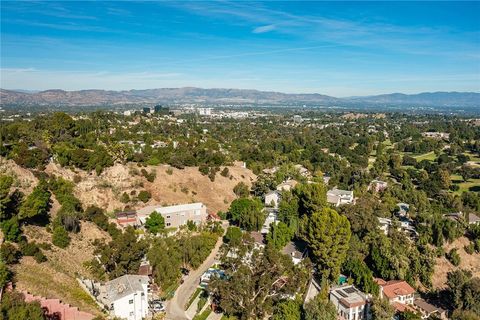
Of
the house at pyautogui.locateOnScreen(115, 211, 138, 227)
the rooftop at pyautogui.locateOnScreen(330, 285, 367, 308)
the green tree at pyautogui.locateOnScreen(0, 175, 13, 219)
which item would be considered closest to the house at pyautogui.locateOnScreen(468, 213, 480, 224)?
the rooftop at pyautogui.locateOnScreen(330, 285, 367, 308)

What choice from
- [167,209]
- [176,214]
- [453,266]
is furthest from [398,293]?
[167,209]

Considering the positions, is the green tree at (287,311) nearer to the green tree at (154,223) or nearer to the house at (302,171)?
the green tree at (154,223)

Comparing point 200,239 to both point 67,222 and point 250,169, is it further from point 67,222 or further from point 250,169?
point 250,169

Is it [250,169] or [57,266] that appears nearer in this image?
[57,266]

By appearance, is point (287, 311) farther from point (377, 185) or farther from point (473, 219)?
point (377, 185)

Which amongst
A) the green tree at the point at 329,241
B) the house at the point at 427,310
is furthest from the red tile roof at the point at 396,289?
the green tree at the point at 329,241

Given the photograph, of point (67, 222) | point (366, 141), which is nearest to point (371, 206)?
point (67, 222)
